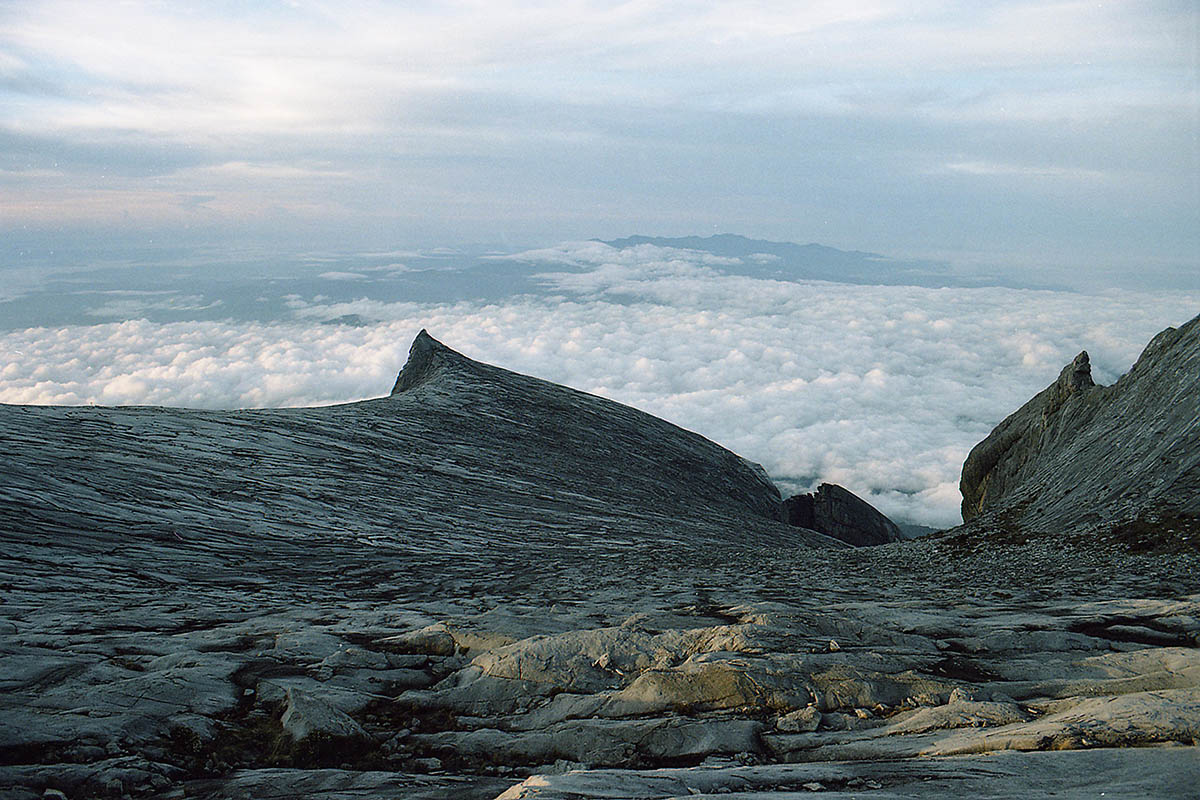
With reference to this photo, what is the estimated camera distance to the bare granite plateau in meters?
7.11

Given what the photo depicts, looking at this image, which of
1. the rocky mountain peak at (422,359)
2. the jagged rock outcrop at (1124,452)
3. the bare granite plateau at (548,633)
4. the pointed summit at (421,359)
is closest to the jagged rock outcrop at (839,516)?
the jagged rock outcrop at (1124,452)

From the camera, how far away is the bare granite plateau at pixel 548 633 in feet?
23.3

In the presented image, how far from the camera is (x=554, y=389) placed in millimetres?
41281

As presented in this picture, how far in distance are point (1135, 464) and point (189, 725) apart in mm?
20557

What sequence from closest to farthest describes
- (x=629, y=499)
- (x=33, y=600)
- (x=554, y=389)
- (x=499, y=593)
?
(x=33, y=600)
(x=499, y=593)
(x=629, y=499)
(x=554, y=389)

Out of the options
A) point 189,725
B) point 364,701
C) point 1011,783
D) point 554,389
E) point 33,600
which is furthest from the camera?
point 554,389

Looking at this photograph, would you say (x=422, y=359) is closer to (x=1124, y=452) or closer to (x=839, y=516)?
(x=839, y=516)

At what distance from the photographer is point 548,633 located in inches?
436

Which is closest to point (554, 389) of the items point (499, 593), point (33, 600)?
point (499, 593)

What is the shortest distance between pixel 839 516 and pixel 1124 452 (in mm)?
25299

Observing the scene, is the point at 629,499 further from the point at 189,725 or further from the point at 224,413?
the point at 189,725

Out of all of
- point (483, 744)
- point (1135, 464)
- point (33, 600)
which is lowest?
point (483, 744)

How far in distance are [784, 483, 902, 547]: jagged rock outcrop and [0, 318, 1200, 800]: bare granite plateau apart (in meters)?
21.1

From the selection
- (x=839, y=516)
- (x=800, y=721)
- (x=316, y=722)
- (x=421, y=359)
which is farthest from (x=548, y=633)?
(x=839, y=516)
